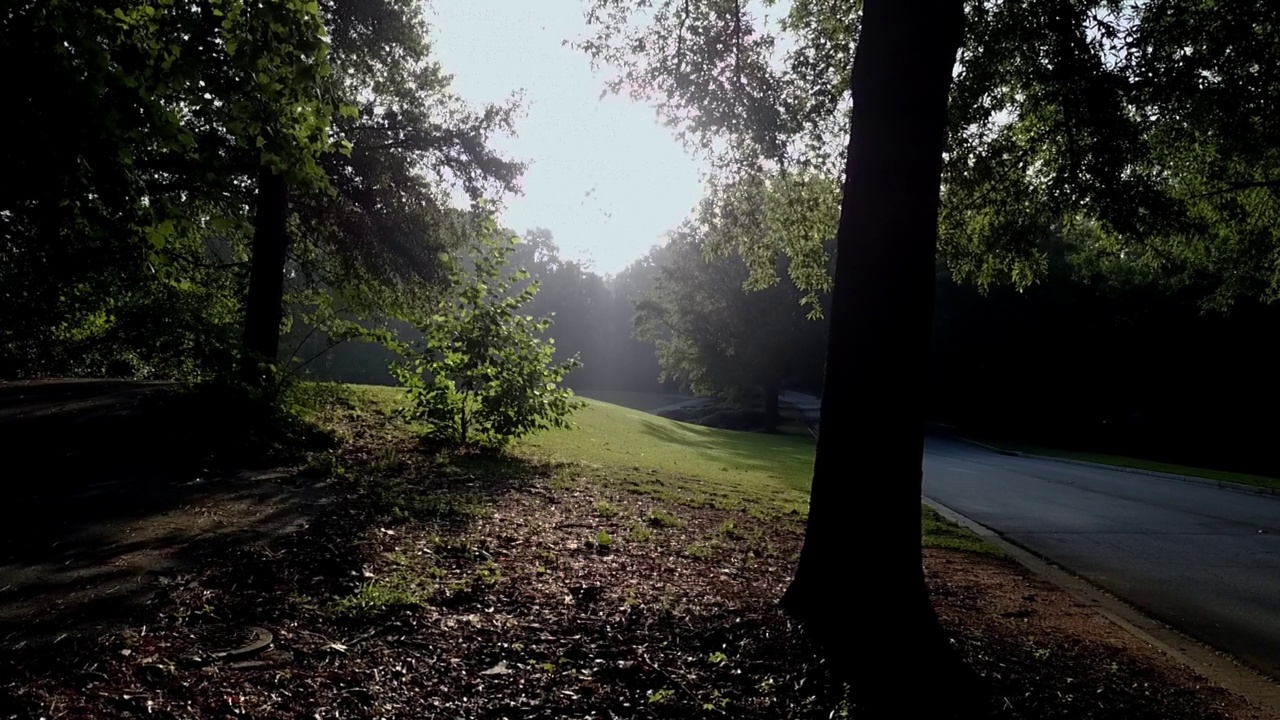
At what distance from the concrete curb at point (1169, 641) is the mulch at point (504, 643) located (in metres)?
0.21

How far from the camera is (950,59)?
14.2ft

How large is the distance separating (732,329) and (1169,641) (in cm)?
3391

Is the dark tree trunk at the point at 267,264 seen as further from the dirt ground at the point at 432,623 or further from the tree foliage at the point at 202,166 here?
the dirt ground at the point at 432,623

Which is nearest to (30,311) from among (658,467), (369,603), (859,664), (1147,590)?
(658,467)

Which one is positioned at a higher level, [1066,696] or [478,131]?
[478,131]

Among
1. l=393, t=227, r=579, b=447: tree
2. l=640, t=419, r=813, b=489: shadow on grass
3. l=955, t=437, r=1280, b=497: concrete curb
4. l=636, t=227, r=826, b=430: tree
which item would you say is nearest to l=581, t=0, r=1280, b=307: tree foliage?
l=393, t=227, r=579, b=447: tree

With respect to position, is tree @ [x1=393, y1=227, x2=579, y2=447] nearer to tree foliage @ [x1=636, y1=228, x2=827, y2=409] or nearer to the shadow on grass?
the shadow on grass

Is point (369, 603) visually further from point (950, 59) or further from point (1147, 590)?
point (1147, 590)

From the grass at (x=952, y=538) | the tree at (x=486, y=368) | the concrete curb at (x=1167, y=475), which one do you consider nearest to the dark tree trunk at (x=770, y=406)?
the concrete curb at (x=1167, y=475)

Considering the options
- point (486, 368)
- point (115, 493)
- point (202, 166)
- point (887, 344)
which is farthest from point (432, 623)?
point (486, 368)

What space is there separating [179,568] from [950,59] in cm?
551

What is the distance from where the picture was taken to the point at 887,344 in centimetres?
414

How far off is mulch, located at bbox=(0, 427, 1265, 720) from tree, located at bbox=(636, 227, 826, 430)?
32276mm

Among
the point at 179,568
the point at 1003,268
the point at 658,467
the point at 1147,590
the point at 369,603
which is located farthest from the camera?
the point at 658,467
